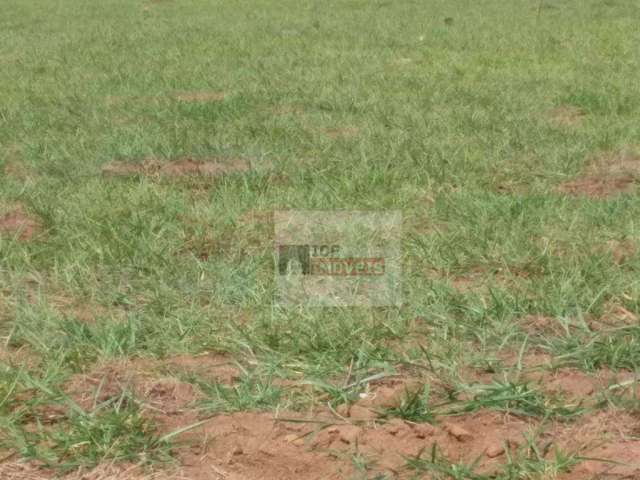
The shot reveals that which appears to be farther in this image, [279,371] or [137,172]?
[137,172]

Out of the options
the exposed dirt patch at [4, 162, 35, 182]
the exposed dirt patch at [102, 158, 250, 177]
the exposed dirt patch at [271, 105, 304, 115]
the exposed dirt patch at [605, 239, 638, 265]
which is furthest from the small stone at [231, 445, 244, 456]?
the exposed dirt patch at [271, 105, 304, 115]

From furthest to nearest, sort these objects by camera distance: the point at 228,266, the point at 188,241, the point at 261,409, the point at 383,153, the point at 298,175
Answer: the point at 383,153 → the point at 298,175 → the point at 188,241 → the point at 228,266 → the point at 261,409

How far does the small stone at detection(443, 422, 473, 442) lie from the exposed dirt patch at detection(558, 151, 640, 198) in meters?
2.33

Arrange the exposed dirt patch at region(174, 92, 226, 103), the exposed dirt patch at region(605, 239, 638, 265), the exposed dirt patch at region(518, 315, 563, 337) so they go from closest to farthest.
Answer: the exposed dirt patch at region(518, 315, 563, 337) → the exposed dirt patch at region(605, 239, 638, 265) → the exposed dirt patch at region(174, 92, 226, 103)

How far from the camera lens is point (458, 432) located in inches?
99.8

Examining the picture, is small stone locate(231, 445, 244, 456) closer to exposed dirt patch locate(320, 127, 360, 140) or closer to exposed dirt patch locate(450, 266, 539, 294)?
exposed dirt patch locate(450, 266, 539, 294)

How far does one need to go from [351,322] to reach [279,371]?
→ 331 mm

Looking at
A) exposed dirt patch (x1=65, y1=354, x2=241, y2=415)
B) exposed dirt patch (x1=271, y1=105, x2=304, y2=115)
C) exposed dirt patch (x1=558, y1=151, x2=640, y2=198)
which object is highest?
exposed dirt patch (x1=65, y1=354, x2=241, y2=415)

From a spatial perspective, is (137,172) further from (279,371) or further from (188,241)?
(279,371)

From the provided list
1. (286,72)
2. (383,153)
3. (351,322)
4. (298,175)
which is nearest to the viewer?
(351,322)

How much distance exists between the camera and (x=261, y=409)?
272cm

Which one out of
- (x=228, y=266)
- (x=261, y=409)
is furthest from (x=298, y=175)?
(x=261, y=409)

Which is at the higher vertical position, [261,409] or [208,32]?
[261,409]

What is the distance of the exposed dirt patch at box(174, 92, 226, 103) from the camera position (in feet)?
23.1
